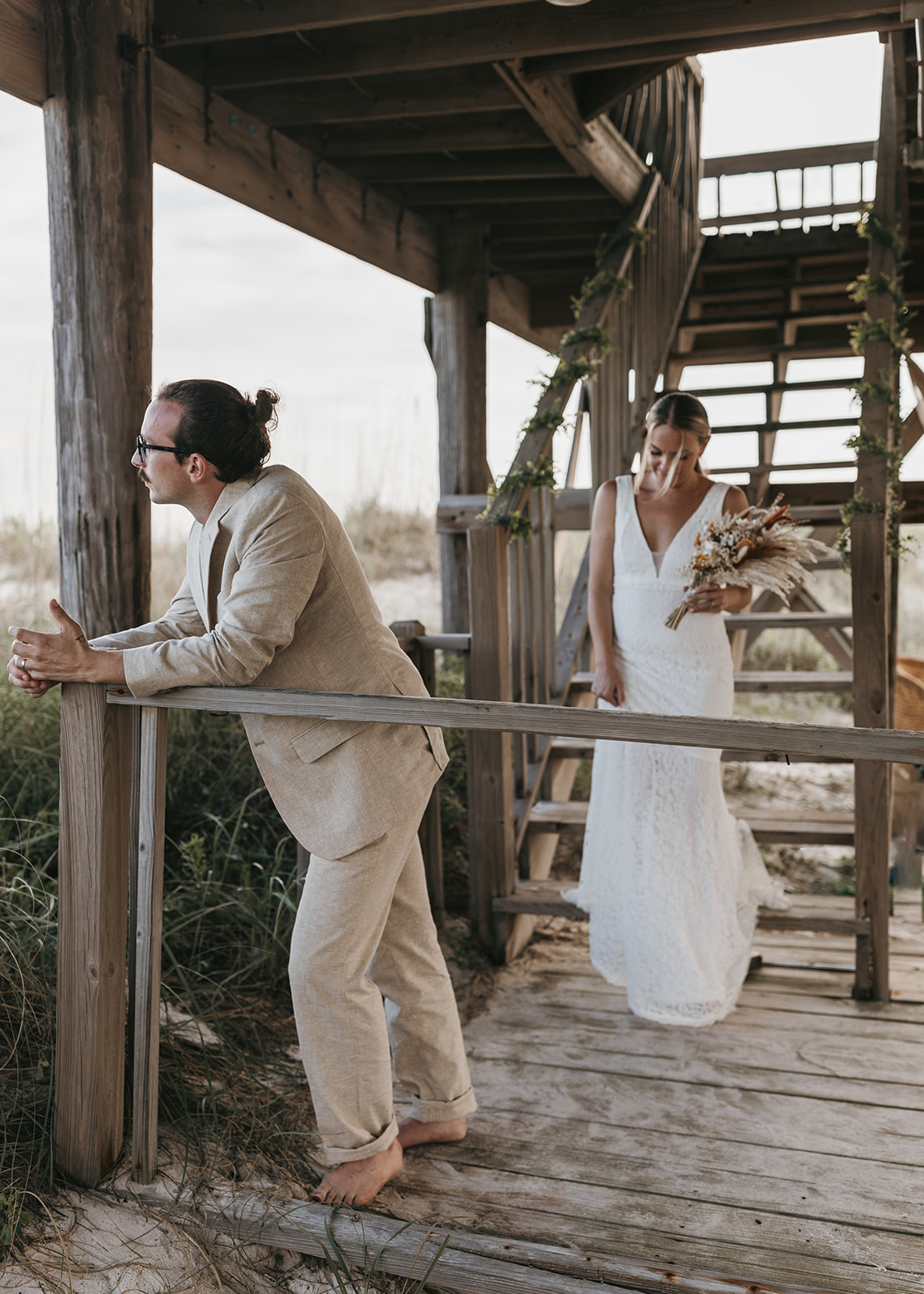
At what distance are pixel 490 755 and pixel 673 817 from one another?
0.75m

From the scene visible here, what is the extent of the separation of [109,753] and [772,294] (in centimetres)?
578

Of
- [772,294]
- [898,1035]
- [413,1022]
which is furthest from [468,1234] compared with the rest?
[772,294]

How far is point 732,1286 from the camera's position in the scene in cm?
200

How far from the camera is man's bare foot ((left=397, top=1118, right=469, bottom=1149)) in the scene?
8.60ft

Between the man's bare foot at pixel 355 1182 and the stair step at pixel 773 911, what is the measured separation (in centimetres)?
148

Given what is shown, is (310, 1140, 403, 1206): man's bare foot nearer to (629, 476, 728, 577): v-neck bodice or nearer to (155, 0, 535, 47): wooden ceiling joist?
(629, 476, 728, 577): v-neck bodice

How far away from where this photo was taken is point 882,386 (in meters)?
4.06

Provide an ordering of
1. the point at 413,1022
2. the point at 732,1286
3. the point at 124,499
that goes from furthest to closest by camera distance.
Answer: the point at 124,499 < the point at 413,1022 < the point at 732,1286

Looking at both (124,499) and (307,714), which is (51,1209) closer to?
(307,714)

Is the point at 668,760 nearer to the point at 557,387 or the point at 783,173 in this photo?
the point at 557,387

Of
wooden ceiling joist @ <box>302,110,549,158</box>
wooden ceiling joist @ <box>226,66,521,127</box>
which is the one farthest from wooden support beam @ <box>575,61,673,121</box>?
wooden ceiling joist @ <box>226,66,521,127</box>

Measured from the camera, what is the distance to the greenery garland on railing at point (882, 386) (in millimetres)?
3688

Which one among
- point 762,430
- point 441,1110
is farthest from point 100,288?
point 762,430

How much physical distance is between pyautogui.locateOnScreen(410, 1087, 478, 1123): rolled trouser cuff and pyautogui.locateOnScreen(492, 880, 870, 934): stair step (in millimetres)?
1152
